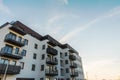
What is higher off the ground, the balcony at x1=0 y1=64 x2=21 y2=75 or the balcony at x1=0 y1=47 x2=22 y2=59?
the balcony at x1=0 y1=47 x2=22 y2=59

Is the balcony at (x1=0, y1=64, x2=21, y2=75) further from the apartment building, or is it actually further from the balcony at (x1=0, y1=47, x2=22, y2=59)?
the balcony at (x1=0, y1=47, x2=22, y2=59)

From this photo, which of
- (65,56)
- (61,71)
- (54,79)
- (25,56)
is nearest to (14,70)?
(25,56)

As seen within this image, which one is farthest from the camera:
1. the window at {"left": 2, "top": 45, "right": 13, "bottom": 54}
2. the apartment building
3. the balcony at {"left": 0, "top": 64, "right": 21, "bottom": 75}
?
the window at {"left": 2, "top": 45, "right": 13, "bottom": 54}

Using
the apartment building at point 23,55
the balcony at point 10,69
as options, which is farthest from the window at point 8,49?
the balcony at point 10,69

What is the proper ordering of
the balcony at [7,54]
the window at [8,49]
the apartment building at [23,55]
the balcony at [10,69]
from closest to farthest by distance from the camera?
the balcony at [10,69] → the balcony at [7,54] → the apartment building at [23,55] → the window at [8,49]

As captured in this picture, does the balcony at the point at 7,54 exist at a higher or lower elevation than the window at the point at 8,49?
lower

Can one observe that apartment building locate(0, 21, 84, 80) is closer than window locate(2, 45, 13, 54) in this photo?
Yes

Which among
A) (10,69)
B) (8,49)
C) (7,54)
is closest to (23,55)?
(8,49)

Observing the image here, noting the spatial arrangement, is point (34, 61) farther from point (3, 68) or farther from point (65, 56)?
point (65, 56)

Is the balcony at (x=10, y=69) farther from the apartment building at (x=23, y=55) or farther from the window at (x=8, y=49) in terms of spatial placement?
the window at (x=8, y=49)

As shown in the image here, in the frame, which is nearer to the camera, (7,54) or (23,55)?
(7,54)

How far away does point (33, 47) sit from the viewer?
1128 inches

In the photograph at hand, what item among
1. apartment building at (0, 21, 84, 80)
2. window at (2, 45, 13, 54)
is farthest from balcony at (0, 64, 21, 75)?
window at (2, 45, 13, 54)

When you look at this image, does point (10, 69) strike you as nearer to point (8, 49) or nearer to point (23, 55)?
point (8, 49)
